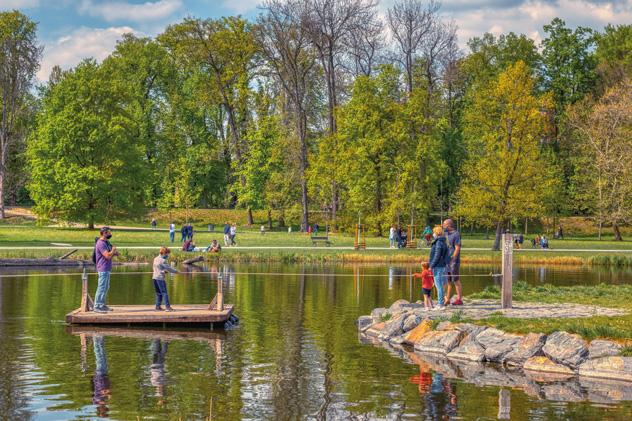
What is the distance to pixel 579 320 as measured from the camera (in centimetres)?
2166

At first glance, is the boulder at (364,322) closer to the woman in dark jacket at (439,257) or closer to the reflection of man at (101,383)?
the woman in dark jacket at (439,257)

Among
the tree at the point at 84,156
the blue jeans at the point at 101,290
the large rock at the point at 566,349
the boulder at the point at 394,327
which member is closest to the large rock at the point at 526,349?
the large rock at the point at 566,349

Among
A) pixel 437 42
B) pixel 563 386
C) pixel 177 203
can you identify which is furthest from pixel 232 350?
pixel 177 203

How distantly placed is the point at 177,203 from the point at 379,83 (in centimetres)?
2794

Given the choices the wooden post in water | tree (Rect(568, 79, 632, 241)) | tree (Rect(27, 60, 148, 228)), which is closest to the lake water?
the wooden post in water

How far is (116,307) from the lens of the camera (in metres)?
26.9

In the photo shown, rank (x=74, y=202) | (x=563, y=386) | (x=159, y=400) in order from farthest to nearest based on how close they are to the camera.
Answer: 1. (x=74, y=202)
2. (x=563, y=386)
3. (x=159, y=400)

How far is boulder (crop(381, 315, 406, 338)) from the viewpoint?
23469mm

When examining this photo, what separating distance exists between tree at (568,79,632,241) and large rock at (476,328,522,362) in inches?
1684

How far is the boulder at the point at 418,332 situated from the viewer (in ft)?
74.0

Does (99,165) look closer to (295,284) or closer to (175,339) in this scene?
(295,284)

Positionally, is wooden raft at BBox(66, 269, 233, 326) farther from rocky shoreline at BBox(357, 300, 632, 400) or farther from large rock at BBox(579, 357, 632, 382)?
large rock at BBox(579, 357, 632, 382)

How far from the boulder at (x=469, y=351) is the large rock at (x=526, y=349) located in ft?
2.32

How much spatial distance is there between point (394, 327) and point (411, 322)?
0.46 metres
